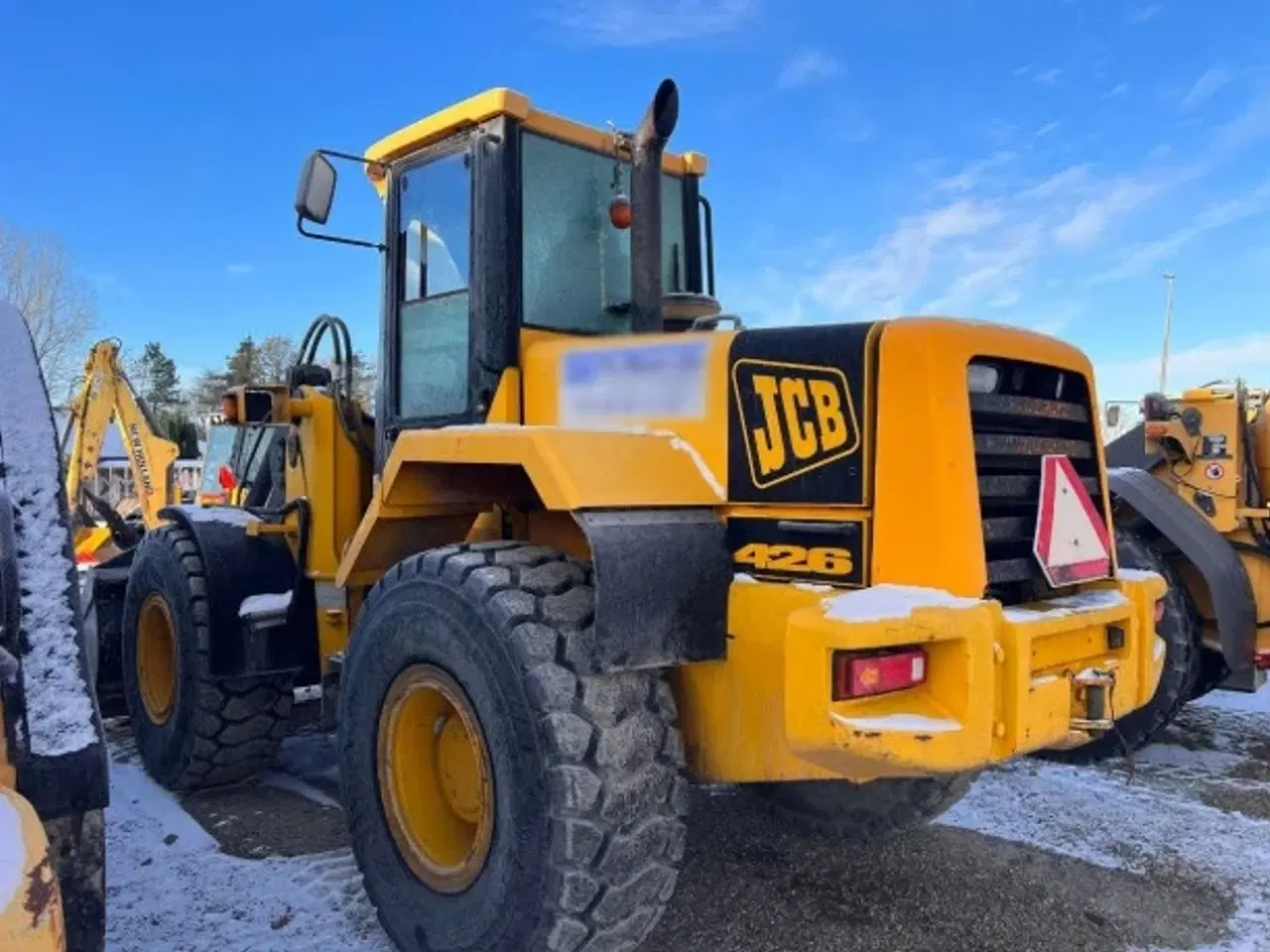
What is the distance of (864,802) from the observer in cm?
379

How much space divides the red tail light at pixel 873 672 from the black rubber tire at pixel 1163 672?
3.07m

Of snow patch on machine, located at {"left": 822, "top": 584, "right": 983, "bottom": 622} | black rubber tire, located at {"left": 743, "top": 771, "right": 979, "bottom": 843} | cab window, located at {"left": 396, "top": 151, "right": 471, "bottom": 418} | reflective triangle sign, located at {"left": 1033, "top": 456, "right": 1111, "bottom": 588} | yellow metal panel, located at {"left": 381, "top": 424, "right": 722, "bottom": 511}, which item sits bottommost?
black rubber tire, located at {"left": 743, "top": 771, "right": 979, "bottom": 843}

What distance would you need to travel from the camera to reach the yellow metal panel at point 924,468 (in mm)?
2631

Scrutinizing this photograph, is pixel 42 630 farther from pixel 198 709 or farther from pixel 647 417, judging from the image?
pixel 198 709

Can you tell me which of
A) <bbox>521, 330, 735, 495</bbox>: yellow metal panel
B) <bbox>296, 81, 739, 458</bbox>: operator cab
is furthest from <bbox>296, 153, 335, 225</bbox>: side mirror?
<bbox>521, 330, 735, 495</bbox>: yellow metal panel

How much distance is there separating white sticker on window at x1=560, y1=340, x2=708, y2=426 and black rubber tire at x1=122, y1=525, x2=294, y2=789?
2.30m

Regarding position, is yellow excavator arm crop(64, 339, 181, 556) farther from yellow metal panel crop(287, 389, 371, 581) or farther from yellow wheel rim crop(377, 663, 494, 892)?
yellow wheel rim crop(377, 663, 494, 892)

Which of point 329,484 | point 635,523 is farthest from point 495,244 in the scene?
point 329,484

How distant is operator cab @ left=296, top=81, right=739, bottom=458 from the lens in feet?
11.9

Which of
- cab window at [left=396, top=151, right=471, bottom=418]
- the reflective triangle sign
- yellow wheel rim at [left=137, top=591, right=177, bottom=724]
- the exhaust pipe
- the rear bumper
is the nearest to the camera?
the rear bumper

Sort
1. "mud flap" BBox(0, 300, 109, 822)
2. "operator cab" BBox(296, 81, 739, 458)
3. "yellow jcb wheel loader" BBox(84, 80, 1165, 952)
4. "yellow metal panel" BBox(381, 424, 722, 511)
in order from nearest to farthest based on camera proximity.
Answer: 1. "mud flap" BBox(0, 300, 109, 822)
2. "yellow jcb wheel loader" BBox(84, 80, 1165, 952)
3. "yellow metal panel" BBox(381, 424, 722, 511)
4. "operator cab" BBox(296, 81, 739, 458)

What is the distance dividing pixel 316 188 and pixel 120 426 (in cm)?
791

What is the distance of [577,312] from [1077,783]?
329 centimetres

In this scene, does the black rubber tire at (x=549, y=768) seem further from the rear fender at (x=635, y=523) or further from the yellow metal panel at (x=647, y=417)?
the yellow metal panel at (x=647, y=417)
